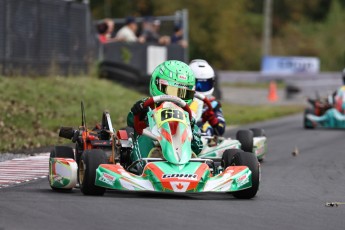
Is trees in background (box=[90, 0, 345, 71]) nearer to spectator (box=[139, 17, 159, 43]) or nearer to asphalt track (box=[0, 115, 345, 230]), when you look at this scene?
spectator (box=[139, 17, 159, 43])

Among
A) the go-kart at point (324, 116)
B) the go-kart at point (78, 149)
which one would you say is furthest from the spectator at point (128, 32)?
the go-kart at point (78, 149)

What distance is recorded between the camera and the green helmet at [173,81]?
35.7 ft

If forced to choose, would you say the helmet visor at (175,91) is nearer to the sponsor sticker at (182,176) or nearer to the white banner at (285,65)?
the sponsor sticker at (182,176)

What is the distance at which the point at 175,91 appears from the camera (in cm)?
1090

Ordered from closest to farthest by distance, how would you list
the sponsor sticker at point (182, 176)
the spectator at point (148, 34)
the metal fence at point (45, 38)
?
the sponsor sticker at point (182, 176) < the metal fence at point (45, 38) < the spectator at point (148, 34)

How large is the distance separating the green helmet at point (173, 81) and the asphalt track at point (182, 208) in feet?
3.69

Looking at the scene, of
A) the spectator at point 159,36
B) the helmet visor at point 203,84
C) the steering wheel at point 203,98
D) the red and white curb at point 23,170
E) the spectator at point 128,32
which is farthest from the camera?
the spectator at point 159,36

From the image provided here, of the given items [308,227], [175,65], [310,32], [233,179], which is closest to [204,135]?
[175,65]

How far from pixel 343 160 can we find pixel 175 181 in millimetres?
6449

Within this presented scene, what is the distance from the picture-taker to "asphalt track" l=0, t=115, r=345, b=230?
8.17 meters

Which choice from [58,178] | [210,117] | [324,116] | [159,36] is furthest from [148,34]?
[58,178]

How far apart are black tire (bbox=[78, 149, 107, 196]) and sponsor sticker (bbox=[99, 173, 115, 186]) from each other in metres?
0.10

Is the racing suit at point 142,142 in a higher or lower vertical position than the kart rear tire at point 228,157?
higher

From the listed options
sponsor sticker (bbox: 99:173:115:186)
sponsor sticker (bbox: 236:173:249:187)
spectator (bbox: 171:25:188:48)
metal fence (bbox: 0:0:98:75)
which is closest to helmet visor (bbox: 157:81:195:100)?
sponsor sticker (bbox: 236:173:249:187)
